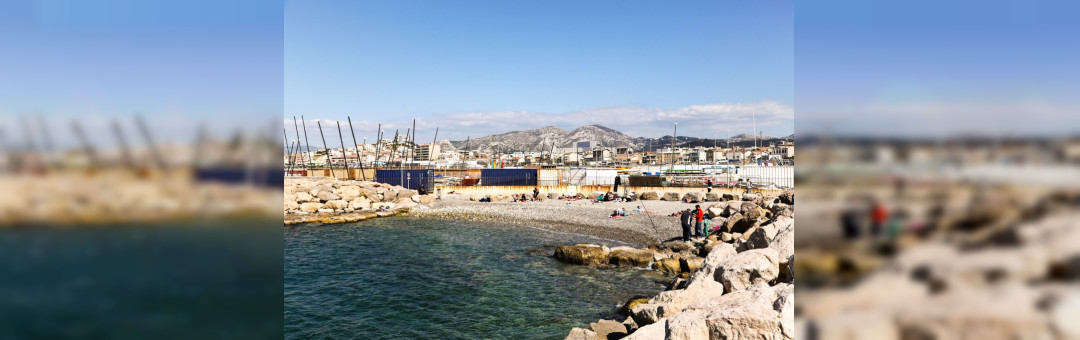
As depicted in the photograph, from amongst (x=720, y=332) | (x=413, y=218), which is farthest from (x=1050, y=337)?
(x=413, y=218)

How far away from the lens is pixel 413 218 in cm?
3334

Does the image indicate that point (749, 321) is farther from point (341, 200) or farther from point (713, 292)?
point (341, 200)

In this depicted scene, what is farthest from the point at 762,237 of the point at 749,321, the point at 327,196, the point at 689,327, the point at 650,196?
the point at 327,196

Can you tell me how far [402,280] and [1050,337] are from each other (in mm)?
17148

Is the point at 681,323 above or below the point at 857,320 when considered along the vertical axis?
below

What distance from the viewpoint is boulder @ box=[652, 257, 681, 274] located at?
56.3ft

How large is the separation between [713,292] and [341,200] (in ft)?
100

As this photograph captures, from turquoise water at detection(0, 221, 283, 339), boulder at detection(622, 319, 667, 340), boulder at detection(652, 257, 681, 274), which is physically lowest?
boulder at detection(652, 257, 681, 274)

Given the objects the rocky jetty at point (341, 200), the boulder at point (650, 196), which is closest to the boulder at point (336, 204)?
the rocky jetty at point (341, 200)

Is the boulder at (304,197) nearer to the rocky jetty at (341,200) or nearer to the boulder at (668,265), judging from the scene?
the rocky jetty at (341,200)

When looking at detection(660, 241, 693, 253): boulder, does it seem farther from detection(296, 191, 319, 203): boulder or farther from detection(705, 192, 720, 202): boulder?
detection(296, 191, 319, 203): boulder

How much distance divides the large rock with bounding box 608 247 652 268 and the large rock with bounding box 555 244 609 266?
325 mm

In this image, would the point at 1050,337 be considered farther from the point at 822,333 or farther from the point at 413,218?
the point at 413,218

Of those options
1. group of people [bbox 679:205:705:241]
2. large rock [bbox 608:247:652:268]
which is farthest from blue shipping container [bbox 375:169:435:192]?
large rock [bbox 608:247:652:268]
